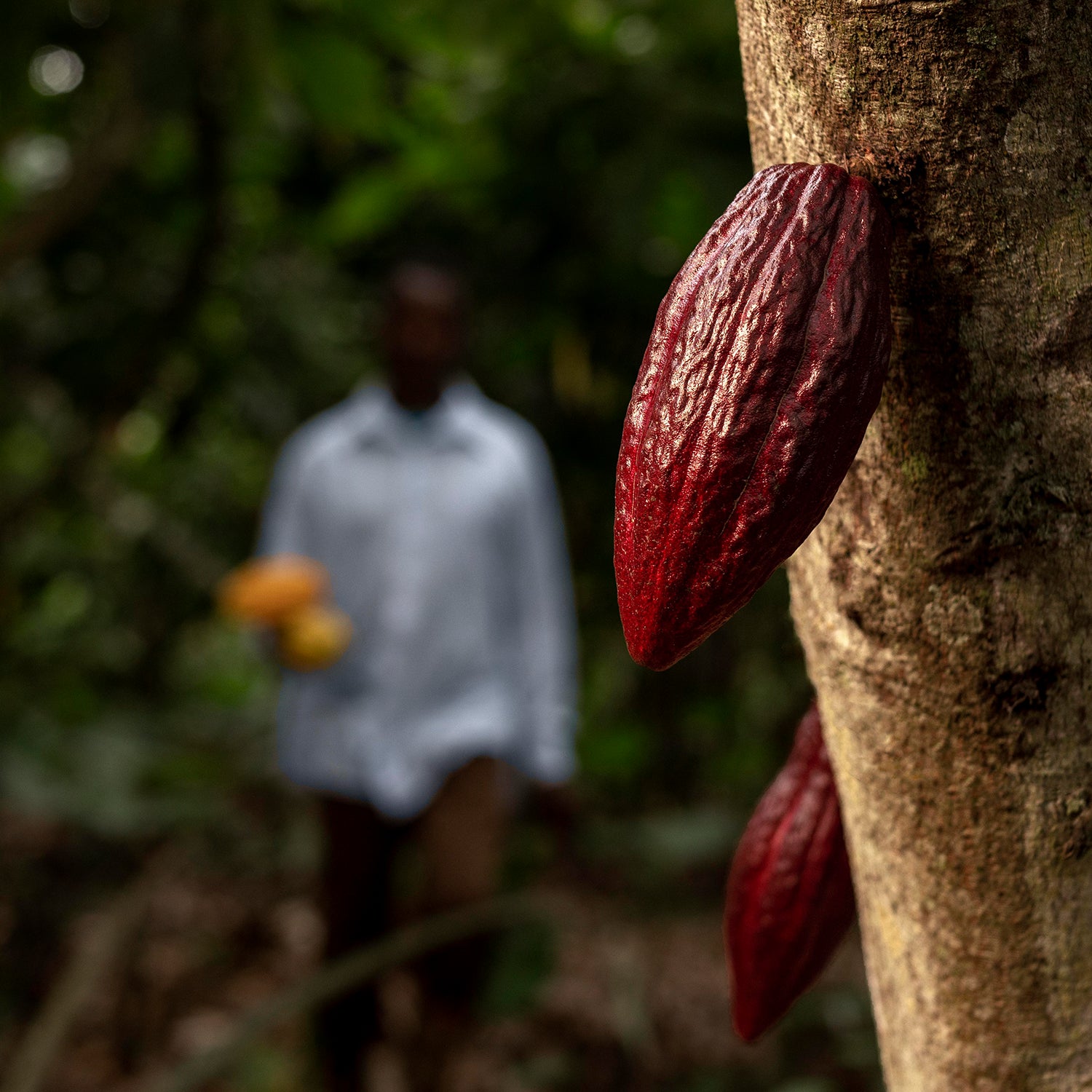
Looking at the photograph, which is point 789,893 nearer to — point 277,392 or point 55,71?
point 55,71

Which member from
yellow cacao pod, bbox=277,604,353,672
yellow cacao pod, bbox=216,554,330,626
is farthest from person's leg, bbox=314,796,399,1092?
yellow cacao pod, bbox=216,554,330,626

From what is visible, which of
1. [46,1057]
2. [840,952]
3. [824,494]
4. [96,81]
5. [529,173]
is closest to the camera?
[824,494]

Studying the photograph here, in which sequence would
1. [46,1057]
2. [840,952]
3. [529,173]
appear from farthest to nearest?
[840,952] < [529,173] < [46,1057]

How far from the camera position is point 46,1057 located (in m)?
1.36

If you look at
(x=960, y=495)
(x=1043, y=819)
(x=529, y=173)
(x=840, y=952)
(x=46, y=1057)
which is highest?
(x=529, y=173)

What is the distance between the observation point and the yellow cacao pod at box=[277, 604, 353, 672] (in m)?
2.11

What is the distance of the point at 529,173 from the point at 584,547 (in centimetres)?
110

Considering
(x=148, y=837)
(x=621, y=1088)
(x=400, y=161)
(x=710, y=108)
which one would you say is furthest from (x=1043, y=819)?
(x=148, y=837)

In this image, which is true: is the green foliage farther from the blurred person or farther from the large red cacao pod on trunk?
the large red cacao pod on trunk

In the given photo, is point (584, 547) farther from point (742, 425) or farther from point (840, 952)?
point (742, 425)

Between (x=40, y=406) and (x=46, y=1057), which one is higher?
(x=40, y=406)

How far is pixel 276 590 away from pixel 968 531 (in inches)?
72.8

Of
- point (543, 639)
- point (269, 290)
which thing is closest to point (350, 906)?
point (543, 639)

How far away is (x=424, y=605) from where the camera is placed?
7.23 ft
